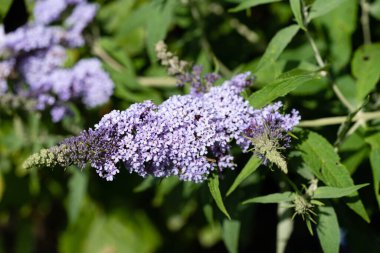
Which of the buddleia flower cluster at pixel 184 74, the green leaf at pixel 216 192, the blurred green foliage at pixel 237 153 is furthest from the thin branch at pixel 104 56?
the green leaf at pixel 216 192

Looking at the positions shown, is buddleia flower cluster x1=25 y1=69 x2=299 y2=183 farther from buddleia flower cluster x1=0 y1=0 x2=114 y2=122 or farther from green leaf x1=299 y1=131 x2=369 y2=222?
buddleia flower cluster x1=0 y1=0 x2=114 y2=122

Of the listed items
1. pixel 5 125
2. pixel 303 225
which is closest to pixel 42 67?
pixel 5 125

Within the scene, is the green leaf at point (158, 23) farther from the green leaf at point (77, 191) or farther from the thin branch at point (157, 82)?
the green leaf at point (77, 191)

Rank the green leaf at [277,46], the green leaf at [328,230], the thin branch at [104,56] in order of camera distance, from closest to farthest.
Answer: the green leaf at [328,230] → the green leaf at [277,46] → the thin branch at [104,56]

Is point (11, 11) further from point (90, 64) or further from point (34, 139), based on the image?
point (34, 139)

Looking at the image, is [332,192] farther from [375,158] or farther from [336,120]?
[336,120]
